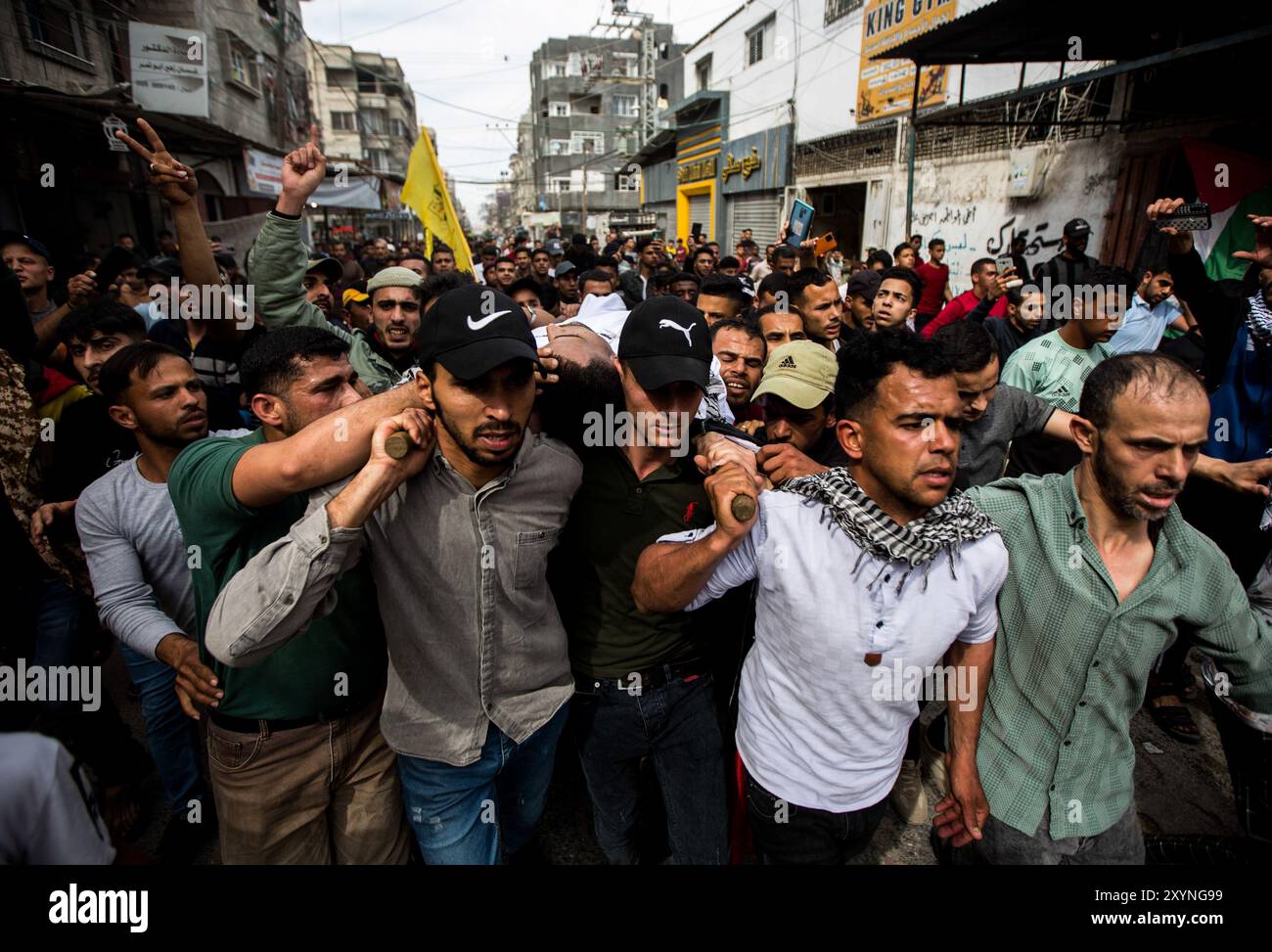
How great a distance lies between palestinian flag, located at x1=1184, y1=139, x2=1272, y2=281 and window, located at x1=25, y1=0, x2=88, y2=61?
1608cm

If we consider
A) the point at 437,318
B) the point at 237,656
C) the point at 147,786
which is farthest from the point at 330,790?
the point at 147,786

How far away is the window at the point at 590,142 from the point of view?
58.1 meters

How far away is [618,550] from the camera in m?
2.03

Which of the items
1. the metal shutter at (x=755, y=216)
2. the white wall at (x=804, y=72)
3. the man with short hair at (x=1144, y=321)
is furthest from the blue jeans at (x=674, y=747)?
the metal shutter at (x=755, y=216)

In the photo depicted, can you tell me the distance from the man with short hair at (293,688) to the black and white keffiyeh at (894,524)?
115cm

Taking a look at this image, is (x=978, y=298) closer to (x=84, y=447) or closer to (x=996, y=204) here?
(x=84, y=447)

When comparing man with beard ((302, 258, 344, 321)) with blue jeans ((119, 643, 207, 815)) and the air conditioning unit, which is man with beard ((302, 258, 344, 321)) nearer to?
blue jeans ((119, 643, 207, 815))

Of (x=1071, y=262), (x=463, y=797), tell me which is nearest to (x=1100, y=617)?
(x=463, y=797)

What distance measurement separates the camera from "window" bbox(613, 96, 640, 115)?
58.2m

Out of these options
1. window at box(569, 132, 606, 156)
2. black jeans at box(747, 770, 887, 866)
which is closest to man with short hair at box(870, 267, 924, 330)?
black jeans at box(747, 770, 887, 866)

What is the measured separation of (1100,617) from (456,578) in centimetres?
183

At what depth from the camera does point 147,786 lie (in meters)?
3.07

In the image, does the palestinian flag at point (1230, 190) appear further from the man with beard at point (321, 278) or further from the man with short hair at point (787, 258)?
the man with beard at point (321, 278)
